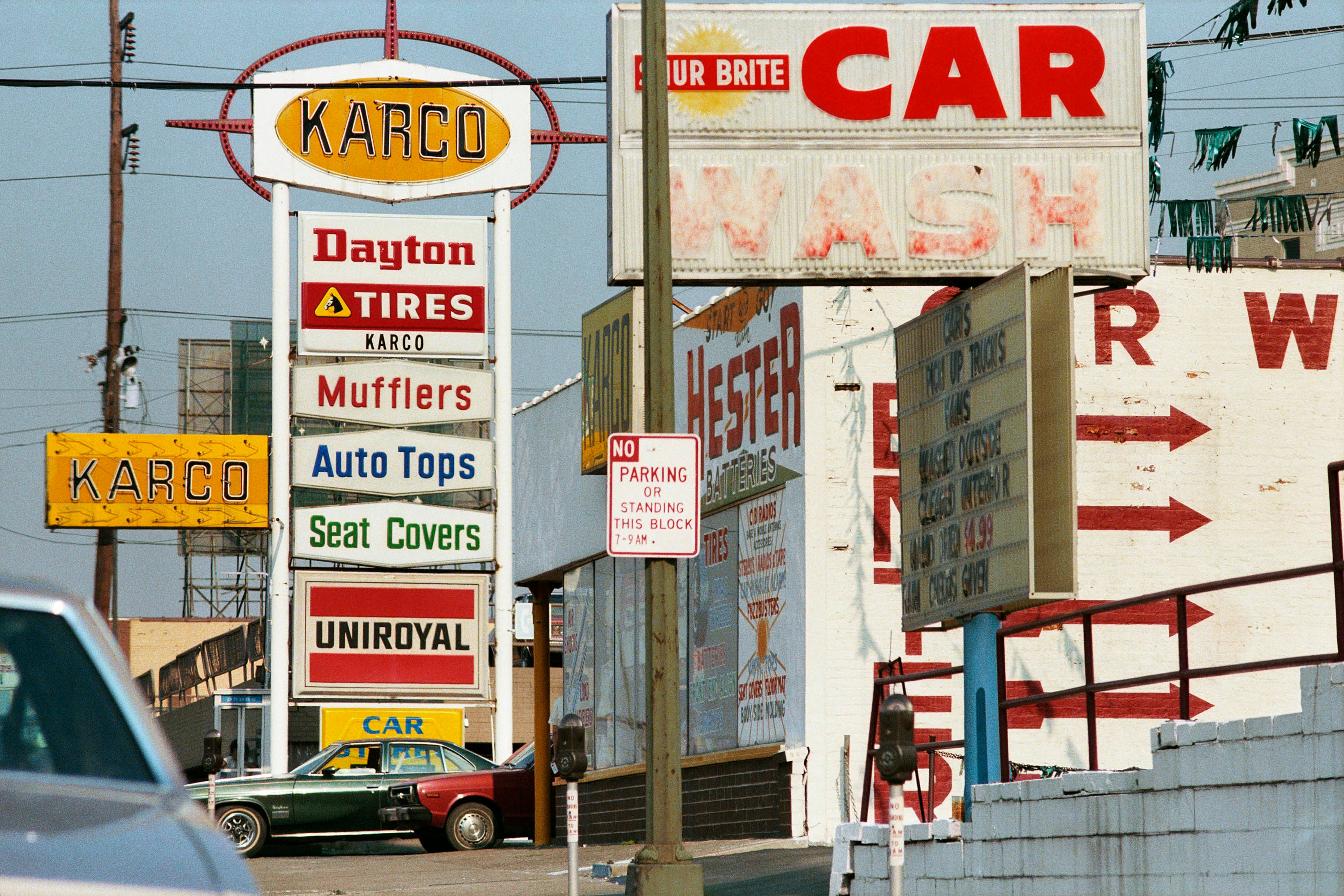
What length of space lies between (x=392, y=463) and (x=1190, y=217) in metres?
15.5

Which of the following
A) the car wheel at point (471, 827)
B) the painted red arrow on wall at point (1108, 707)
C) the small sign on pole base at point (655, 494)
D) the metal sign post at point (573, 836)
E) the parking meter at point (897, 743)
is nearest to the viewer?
the parking meter at point (897, 743)

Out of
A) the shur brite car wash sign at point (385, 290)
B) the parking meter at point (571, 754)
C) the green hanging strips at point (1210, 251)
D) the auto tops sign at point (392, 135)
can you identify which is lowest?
the parking meter at point (571, 754)

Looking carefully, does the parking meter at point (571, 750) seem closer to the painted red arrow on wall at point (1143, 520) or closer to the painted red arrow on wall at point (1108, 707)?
the painted red arrow on wall at point (1108, 707)

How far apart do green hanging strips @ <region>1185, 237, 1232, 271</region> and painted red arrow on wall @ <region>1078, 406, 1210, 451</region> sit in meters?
1.69

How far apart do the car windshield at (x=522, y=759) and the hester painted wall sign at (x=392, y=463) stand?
4.43m

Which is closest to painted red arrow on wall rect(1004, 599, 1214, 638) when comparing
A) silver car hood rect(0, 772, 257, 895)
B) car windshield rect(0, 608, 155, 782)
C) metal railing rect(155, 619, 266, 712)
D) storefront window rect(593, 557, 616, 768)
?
storefront window rect(593, 557, 616, 768)

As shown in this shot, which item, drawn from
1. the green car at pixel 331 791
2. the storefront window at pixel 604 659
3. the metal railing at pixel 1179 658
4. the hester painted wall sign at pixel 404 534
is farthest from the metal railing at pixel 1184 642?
the hester painted wall sign at pixel 404 534

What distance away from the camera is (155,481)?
3753 cm

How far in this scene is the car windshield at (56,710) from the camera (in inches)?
195

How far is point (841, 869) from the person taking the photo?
14.5 metres

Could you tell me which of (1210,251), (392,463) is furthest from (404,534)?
(1210,251)

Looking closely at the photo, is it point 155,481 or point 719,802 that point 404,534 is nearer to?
point 155,481

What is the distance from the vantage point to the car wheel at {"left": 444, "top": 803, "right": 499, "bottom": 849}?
25.1m

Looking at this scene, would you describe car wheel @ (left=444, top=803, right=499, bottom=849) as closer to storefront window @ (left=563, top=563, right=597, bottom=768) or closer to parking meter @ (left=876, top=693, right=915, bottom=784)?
storefront window @ (left=563, top=563, right=597, bottom=768)
